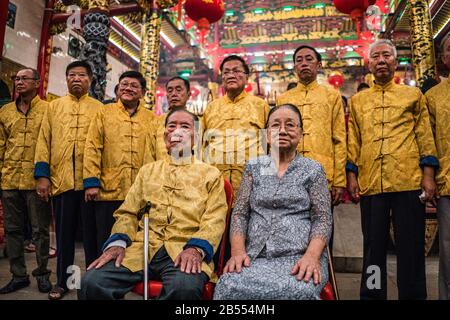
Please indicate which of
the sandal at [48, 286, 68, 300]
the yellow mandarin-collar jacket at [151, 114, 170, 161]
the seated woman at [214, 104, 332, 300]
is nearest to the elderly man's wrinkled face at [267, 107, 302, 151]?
the seated woman at [214, 104, 332, 300]

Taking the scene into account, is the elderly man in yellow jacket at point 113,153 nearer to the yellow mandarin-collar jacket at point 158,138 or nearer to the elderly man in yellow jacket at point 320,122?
the yellow mandarin-collar jacket at point 158,138

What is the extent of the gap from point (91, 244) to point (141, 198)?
0.97 m

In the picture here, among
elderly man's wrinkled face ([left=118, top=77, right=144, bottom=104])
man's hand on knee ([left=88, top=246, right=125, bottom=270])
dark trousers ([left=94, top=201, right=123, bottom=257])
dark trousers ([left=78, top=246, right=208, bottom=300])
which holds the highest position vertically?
elderly man's wrinkled face ([left=118, top=77, right=144, bottom=104])

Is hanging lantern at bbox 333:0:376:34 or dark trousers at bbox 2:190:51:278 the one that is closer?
dark trousers at bbox 2:190:51:278

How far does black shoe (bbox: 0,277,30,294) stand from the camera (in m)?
2.90

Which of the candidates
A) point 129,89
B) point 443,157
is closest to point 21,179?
point 129,89

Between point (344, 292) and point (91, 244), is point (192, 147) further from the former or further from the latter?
point (344, 292)

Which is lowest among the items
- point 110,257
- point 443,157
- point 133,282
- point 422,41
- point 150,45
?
point 133,282

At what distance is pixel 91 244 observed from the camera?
9.04 feet

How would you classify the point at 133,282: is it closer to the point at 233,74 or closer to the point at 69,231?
the point at 69,231

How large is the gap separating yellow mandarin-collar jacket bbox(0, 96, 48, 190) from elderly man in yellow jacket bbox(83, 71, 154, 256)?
77cm

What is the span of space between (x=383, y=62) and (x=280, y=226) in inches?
55.1

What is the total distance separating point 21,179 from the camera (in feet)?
9.97

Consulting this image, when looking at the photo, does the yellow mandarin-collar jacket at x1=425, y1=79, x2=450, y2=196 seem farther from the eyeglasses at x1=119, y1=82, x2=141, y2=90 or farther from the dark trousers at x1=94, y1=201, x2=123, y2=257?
the dark trousers at x1=94, y1=201, x2=123, y2=257
